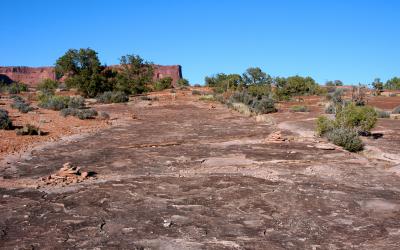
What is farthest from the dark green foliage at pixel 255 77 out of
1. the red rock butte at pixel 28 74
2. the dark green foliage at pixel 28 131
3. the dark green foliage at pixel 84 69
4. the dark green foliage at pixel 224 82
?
the red rock butte at pixel 28 74

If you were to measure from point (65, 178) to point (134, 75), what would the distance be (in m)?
43.3

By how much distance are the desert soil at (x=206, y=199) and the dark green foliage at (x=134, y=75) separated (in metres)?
34.1

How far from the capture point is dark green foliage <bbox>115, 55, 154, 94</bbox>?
46719 millimetres

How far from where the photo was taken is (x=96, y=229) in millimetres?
5520

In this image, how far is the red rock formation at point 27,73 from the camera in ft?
472

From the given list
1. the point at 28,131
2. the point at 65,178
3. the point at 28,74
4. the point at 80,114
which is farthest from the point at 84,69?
the point at 28,74

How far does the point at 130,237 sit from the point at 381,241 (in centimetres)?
300

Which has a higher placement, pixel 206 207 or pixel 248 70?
pixel 248 70

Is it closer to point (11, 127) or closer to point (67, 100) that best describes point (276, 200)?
point (11, 127)

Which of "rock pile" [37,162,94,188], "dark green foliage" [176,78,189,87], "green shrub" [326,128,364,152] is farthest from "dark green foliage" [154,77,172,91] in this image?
"rock pile" [37,162,94,188]

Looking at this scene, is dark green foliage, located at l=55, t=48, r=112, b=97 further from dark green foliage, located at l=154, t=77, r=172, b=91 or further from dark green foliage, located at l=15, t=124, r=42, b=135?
dark green foliage, located at l=15, t=124, r=42, b=135

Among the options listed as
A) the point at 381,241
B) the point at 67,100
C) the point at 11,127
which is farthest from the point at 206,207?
the point at 67,100

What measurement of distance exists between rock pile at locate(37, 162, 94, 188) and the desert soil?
0.20 meters

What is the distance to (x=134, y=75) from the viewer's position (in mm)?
50781
